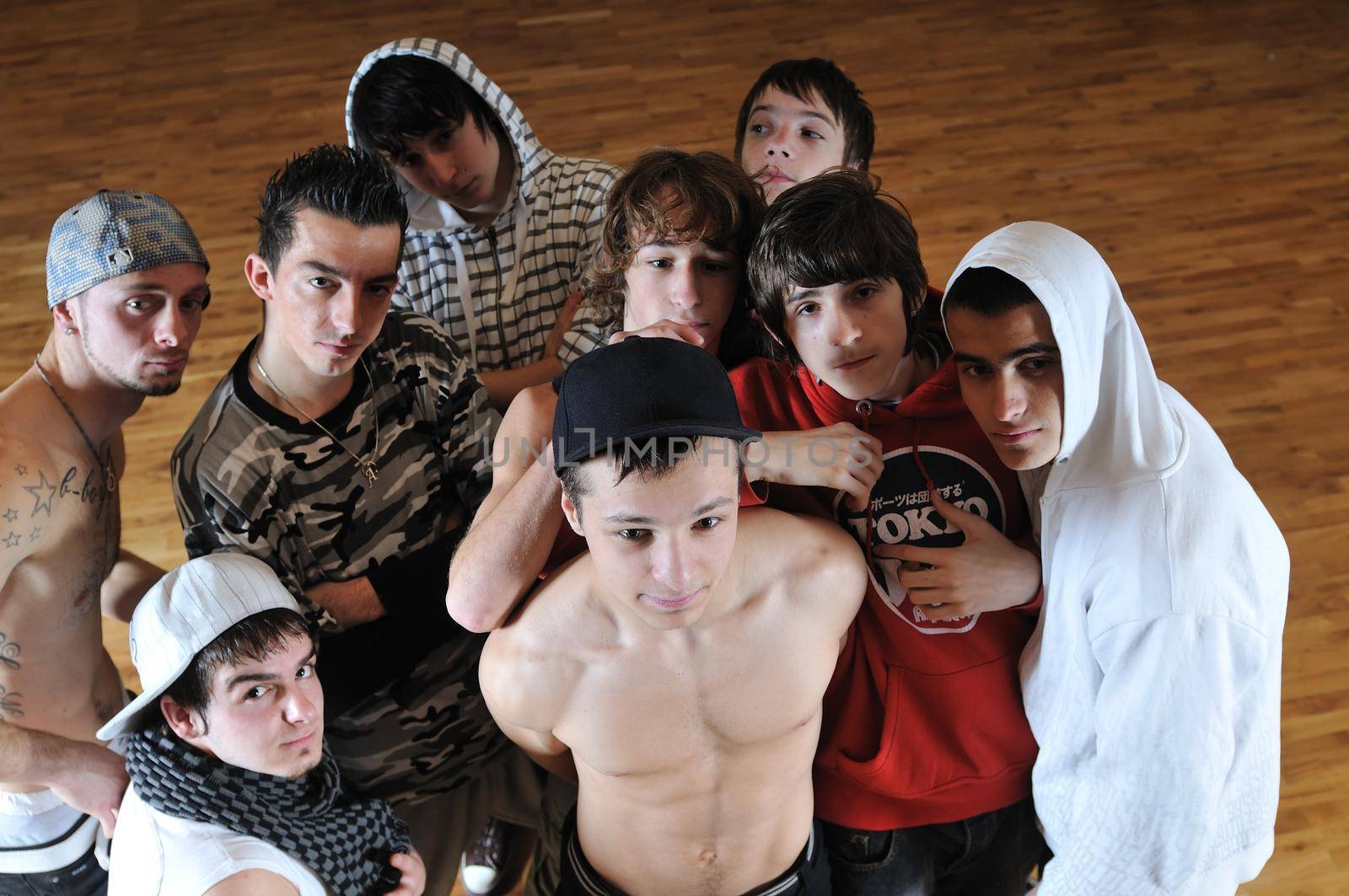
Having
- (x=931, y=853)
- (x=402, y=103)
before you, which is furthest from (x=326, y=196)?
(x=931, y=853)

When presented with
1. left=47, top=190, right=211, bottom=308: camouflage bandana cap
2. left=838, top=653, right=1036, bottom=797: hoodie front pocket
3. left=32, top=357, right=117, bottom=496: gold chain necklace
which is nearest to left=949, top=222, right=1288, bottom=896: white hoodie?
left=838, top=653, right=1036, bottom=797: hoodie front pocket

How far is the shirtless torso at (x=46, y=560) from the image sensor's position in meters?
2.13

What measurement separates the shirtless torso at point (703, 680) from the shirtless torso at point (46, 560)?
90cm

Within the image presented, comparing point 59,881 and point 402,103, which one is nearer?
point 59,881

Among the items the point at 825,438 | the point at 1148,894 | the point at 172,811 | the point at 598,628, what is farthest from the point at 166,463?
the point at 1148,894

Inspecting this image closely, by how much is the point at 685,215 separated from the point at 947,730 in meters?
0.99

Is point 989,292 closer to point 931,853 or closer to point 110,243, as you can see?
point 931,853

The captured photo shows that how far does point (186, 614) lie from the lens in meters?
1.95

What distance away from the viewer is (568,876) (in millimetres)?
2131

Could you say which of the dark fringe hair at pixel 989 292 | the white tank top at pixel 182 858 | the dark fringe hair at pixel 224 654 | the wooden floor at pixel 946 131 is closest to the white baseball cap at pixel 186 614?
the dark fringe hair at pixel 224 654

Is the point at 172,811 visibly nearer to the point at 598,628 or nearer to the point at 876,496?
the point at 598,628

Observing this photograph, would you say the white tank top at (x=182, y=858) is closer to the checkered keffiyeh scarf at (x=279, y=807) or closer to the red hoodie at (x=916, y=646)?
the checkered keffiyeh scarf at (x=279, y=807)

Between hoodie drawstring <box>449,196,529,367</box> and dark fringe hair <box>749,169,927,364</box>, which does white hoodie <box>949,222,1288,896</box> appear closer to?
dark fringe hair <box>749,169,927,364</box>

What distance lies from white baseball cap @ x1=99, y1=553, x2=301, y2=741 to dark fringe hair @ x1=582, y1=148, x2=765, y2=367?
83 centimetres
